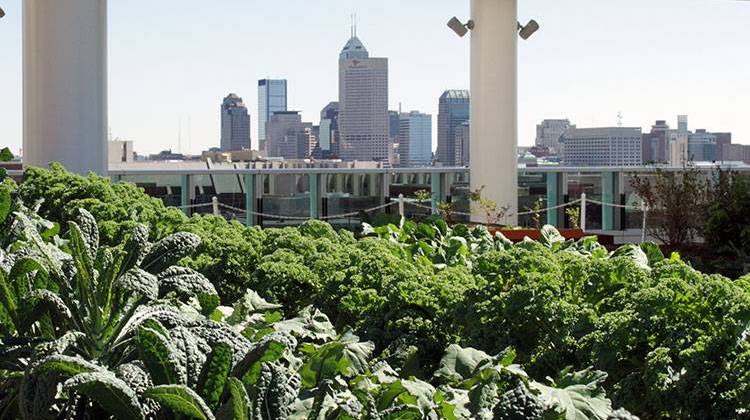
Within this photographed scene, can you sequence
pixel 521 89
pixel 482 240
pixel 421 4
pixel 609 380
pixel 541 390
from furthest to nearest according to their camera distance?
pixel 421 4
pixel 521 89
pixel 482 240
pixel 609 380
pixel 541 390

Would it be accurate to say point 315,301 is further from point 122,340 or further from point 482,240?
point 482,240

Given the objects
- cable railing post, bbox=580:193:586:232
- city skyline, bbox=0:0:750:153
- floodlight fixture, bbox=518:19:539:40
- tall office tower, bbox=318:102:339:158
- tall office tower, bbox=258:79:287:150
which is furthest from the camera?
tall office tower, bbox=258:79:287:150

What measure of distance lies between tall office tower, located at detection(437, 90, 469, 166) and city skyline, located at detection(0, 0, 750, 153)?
4.91 meters

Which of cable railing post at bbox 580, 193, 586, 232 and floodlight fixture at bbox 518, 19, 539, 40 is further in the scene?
cable railing post at bbox 580, 193, 586, 232

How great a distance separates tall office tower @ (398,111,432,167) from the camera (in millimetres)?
68762

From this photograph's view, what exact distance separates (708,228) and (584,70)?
62.6 metres

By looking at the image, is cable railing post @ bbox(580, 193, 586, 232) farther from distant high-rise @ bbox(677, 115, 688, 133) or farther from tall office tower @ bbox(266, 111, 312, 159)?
tall office tower @ bbox(266, 111, 312, 159)

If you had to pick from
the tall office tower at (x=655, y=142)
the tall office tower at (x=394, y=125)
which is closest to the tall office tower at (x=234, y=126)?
the tall office tower at (x=394, y=125)

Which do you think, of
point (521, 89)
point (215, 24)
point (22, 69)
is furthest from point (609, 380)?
point (215, 24)

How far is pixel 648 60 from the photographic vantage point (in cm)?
7819

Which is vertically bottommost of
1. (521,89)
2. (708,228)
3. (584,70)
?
(708,228)

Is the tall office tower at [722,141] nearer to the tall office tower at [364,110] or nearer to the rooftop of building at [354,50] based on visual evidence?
the tall office tower at [364,110]

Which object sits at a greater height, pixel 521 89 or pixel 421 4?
pixel 421 4

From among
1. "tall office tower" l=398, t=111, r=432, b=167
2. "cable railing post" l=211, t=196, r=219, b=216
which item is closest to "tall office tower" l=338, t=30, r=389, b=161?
"tall office tower" l=398, t=111, r=432, b=167
